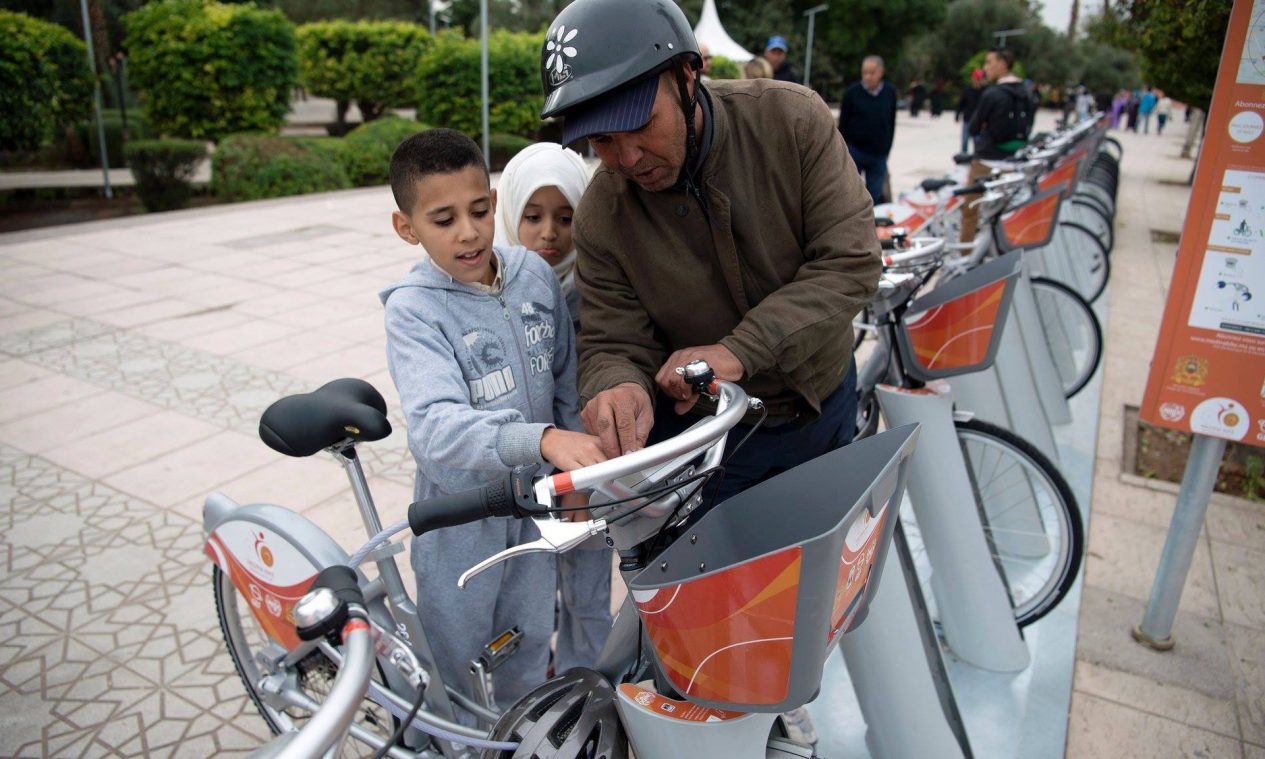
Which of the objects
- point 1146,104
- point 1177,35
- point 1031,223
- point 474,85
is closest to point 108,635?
point 1031,223

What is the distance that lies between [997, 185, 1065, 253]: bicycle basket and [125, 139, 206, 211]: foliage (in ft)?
38.3

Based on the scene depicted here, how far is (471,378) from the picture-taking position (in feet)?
5.68

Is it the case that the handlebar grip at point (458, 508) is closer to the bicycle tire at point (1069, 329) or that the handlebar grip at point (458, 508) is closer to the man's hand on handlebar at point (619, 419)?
the man's hand on handlebar at point (619, 419)

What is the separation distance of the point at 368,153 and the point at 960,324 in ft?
41.3

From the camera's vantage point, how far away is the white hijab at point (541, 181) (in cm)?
202

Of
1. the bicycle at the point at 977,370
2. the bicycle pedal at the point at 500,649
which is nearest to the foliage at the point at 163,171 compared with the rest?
the bicycle at the point at 977,370

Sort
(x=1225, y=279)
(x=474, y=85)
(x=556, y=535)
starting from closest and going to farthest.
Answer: (x=556, y=535) < (x=1225, y=279) < (x=474, y=85)

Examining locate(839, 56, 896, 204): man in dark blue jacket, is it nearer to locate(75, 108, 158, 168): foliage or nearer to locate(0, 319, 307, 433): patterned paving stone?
locate(0, 319, 307, 433): patterned paving stone

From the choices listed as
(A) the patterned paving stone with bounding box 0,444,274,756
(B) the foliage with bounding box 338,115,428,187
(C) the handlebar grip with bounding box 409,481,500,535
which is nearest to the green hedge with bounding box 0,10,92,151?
(B) the foliage with bounding box 338,115,428,187

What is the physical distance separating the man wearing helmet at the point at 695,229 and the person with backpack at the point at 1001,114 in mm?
6419

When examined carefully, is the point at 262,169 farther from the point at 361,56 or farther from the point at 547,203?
the point at 547,203

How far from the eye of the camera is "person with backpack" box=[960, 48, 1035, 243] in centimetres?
743

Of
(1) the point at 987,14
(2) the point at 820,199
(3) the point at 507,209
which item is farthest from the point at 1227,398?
(1) the point at 987,14

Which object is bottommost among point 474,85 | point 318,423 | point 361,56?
point 318,423
